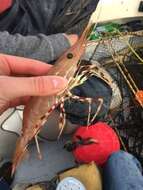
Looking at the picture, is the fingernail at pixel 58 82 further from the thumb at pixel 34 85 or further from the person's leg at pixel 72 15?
the person's leg at pixel 72 15

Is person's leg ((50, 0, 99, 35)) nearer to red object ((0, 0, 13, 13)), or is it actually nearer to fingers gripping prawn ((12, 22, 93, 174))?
red object ((0, 0, 13, 13))

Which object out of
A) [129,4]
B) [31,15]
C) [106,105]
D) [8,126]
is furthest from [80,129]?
[129,4]

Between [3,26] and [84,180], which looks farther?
[3,26]

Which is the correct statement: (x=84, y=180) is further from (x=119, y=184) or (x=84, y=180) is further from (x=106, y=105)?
(x=106, y=105)

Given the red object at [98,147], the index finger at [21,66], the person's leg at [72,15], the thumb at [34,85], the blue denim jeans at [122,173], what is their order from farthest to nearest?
the person's leg at [72,15], the red object at [98,147], the blue denim jeans at [122,173], the index finger at [21,66], the thumb at [34,85]

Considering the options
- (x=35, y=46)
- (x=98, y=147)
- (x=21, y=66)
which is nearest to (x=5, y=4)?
(x=35, y=46)

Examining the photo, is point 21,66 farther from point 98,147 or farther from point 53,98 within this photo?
point 98,147

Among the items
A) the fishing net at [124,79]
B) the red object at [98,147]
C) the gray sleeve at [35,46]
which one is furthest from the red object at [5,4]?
the red object at [98,147]
